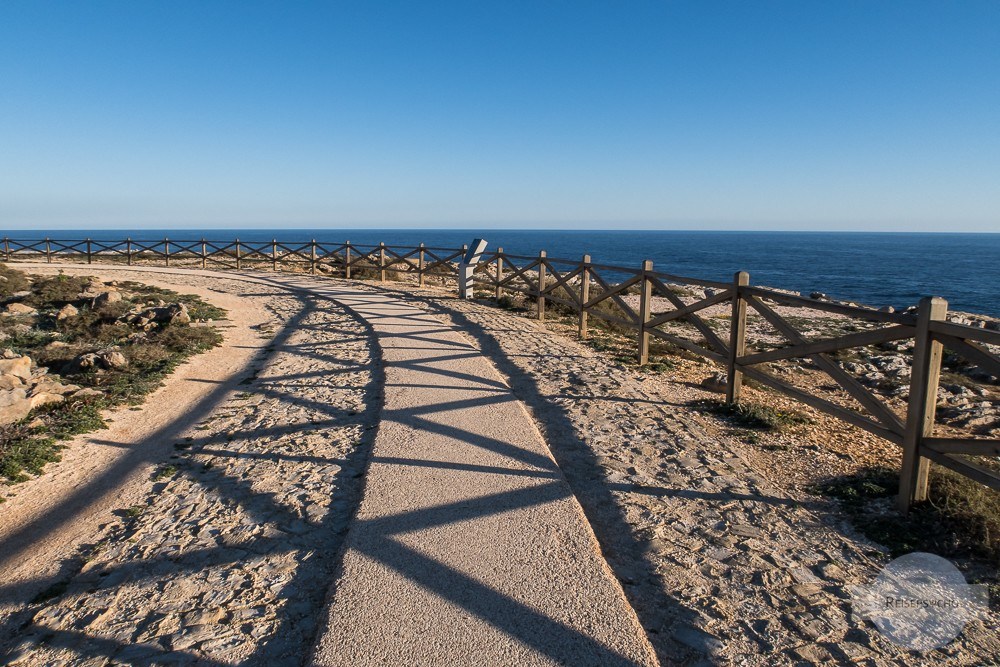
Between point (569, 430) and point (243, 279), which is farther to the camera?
point (243, 279)

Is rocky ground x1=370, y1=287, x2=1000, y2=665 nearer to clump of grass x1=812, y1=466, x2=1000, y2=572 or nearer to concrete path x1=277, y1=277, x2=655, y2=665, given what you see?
clump of grass x1=812, y1=466, x2=1000, y2=572

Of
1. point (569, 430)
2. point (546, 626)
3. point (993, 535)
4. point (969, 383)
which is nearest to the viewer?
point (546, 626)

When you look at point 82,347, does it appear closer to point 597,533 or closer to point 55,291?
point 55,291

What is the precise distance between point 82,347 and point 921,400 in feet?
38.1

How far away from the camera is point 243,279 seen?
22094 mm

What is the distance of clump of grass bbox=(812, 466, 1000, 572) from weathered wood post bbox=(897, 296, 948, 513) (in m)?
0.13

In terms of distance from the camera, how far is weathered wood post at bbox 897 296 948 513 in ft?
14.5

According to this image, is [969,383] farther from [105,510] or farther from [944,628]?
[105,510]

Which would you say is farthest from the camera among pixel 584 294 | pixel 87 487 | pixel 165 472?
pixel 584 294

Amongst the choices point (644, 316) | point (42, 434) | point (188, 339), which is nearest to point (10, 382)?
point (42, 434)

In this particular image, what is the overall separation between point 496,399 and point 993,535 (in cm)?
462

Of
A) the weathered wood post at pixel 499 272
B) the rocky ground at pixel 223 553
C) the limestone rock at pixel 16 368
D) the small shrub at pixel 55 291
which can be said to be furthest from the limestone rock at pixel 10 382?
the weathered wood post at pixel 499 272

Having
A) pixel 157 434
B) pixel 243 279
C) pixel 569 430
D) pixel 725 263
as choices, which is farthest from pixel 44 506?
pixel 725 263

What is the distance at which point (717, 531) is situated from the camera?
430cm
